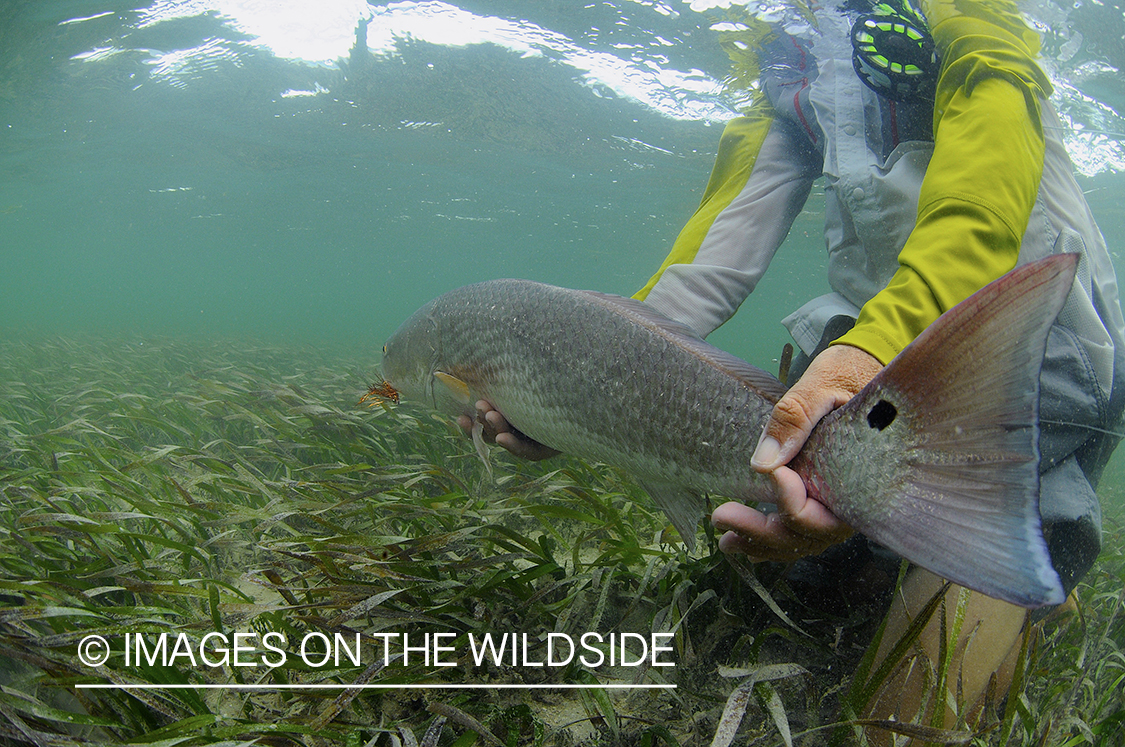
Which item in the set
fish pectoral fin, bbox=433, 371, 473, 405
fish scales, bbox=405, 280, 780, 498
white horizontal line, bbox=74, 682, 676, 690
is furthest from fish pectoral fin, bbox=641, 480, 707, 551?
fish pectoral fin, bbox=433, 371, 473, 405

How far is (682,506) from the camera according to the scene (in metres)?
2.18

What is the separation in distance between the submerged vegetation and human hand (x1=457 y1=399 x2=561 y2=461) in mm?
297

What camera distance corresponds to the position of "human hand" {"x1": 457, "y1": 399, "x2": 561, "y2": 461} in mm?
2771

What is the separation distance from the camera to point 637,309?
7.16ft

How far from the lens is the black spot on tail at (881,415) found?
1.29 meters

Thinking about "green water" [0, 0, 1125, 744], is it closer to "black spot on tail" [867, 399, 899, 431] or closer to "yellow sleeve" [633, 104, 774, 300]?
"black spot on tail" [867, 399, 899, 431]

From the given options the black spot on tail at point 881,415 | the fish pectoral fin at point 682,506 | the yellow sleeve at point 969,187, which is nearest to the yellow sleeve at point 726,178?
the yellow sleeve at point 969,187

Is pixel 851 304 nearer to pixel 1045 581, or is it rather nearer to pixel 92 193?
pixel 1045 581

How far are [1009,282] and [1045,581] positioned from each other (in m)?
0.56

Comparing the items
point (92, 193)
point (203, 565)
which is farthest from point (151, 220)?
point (203, 565)

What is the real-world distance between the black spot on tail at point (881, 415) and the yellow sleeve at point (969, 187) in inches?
14.0

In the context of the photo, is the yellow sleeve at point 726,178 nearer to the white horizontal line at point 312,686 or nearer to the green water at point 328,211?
the green water at point 328,211

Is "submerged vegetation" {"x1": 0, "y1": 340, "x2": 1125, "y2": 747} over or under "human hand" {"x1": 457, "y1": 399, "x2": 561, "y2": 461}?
under
